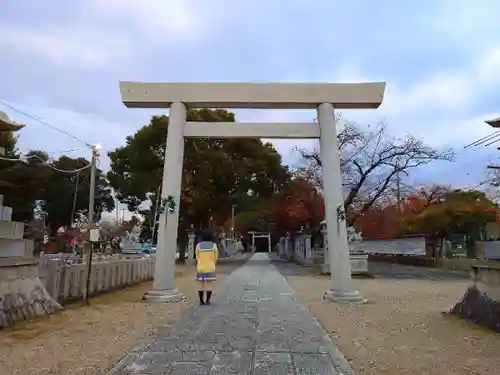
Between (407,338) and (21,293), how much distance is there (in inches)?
223

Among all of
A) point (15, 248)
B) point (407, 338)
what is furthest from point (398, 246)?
point (15, 248)

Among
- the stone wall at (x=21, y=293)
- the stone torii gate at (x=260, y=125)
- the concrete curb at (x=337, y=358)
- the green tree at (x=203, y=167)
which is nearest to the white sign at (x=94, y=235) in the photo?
the stone torii gate at (x=260, y=125)

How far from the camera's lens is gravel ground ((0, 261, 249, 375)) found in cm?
443

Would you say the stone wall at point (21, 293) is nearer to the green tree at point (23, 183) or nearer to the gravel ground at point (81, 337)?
the gravel ground at point (81, 337)

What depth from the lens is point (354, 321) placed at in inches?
286

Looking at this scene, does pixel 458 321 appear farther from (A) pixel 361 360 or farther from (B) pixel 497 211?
(B) pixel 497 211

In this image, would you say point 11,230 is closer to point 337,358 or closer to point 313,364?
point 313,364

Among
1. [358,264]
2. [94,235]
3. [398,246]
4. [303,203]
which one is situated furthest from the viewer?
[398,246]

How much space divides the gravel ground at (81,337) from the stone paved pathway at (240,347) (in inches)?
13.4

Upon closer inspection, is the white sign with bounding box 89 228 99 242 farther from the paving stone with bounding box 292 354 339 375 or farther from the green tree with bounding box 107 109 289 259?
the green tree with bounding box 107 109 289 259

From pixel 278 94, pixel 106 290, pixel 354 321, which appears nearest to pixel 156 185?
pixel 106 290

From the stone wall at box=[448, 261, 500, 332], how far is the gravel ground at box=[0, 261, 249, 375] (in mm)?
4821

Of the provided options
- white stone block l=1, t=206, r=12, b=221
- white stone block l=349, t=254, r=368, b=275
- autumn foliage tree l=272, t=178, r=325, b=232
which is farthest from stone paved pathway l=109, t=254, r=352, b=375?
autumn foliage tree l=272, t=178, r=325, b=232

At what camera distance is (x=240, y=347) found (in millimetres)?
5004
